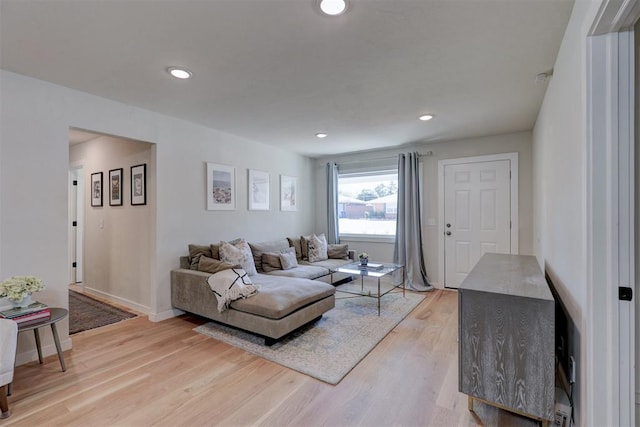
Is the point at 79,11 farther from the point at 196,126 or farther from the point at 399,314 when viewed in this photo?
the point at 399,314

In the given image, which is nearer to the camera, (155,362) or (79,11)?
(79,11)

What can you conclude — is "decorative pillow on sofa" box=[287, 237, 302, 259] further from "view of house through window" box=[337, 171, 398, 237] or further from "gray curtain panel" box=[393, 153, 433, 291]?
"gray curtain panel" box=[393, 153, 433, 291]

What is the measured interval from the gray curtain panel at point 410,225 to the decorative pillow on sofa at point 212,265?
2869 millimetres

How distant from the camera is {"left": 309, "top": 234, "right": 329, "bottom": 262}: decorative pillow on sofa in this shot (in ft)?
16.3

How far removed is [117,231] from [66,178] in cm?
150

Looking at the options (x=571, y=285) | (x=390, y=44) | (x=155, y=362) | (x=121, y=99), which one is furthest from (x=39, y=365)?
(x=571, y=285)

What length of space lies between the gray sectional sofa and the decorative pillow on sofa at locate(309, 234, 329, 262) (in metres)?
0.69

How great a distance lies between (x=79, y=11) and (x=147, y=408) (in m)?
2.37

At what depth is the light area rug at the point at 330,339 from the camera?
2.43 meters

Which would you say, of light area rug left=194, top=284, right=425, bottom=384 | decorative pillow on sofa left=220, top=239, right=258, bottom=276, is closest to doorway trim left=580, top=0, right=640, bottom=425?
light area rug left=194, top=284, right=425, bottom=384

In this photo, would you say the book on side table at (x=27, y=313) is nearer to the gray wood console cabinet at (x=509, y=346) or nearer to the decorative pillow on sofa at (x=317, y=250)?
the gray wood console cabinet at (x=509, y=346)

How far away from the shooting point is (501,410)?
1873 millimetres

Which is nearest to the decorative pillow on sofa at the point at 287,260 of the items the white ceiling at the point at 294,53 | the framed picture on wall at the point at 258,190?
the framed picture on wall at the point at 258,190

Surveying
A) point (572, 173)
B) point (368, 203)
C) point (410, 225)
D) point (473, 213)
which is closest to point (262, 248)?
point (368, 203)
